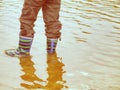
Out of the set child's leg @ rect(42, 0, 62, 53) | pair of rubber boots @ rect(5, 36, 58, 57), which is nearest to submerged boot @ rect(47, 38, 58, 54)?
child's leg @ rect(42, 0, 62, 53)

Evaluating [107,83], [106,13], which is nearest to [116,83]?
[107,83]

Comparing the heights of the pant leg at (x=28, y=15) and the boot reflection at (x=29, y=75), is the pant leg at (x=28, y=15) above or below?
above

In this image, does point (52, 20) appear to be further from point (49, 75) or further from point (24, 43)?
point (49, 75)

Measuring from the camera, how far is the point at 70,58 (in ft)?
15.0

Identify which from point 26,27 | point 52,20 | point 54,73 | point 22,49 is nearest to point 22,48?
point 22,49

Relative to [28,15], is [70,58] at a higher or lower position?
lower

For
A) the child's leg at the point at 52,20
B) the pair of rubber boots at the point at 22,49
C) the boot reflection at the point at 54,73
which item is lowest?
the boot reflection at the point at 54,73

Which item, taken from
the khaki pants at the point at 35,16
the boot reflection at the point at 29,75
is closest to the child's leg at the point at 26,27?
the khaki pants at the point at 35,16

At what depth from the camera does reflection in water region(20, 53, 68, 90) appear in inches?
142

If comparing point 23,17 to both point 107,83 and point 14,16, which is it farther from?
point 14,16

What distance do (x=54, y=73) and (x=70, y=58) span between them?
58 centimetres

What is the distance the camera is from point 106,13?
24.7ft

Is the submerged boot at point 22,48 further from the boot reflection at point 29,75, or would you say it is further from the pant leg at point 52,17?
the pant leg at point 52,17

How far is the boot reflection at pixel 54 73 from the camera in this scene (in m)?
3.65
